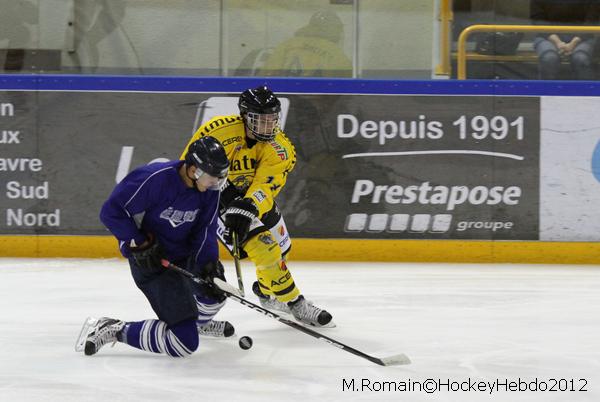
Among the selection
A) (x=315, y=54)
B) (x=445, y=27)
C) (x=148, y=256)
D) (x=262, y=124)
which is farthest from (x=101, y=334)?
(x=445, y=27)

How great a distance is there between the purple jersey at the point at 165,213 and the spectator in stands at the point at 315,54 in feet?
9.68

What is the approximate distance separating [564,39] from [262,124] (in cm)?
313

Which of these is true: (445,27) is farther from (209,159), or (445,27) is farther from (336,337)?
(209,159)

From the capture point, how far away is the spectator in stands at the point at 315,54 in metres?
6.34

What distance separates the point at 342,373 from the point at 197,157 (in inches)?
35.4

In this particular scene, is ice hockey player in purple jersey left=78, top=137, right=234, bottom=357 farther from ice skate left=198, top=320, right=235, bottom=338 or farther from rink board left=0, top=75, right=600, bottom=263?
rink board left=0, top=75, right=600, bottom=263

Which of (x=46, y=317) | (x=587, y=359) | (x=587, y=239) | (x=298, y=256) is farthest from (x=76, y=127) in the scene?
(x=587, y=359)

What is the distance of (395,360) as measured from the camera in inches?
135

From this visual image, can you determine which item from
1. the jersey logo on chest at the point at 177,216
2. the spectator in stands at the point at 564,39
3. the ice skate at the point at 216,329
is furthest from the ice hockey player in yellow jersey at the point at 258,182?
the spectator in stands at the point at 564,39

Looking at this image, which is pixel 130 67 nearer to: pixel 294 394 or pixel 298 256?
pixel 298 256

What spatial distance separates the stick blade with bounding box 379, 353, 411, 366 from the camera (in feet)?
11.1

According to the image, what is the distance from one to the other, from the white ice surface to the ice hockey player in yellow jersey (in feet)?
0.58

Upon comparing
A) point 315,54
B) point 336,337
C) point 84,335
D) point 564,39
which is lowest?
point 336,337

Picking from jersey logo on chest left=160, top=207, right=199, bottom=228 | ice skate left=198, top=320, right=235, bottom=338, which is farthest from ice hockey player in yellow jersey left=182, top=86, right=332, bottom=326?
jersey logo on chest left=160, top=207, right=199, bottom=228
